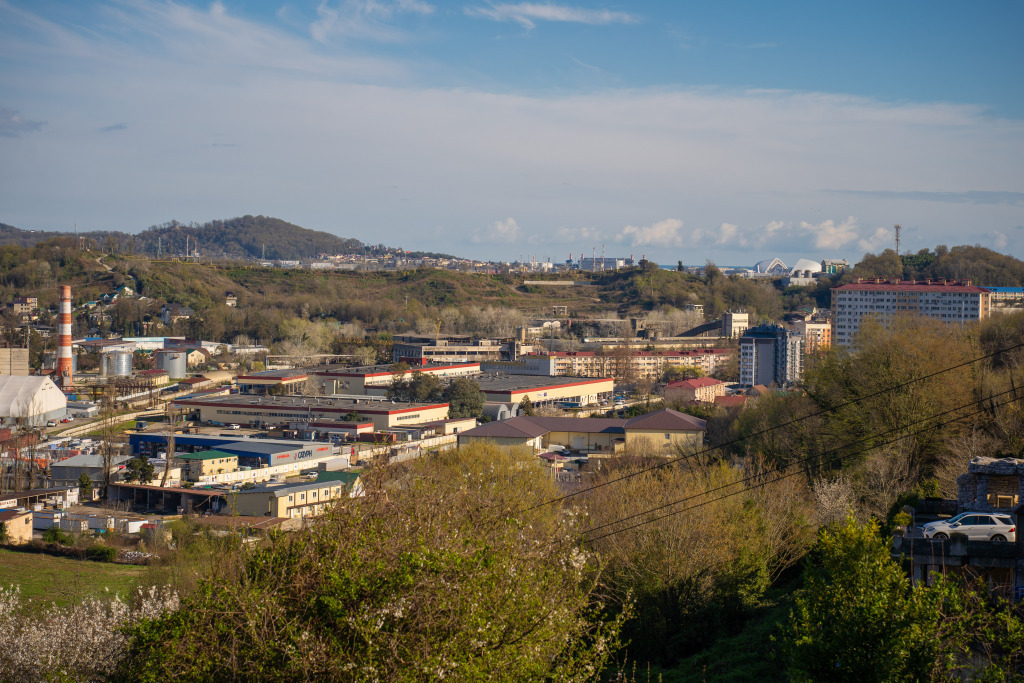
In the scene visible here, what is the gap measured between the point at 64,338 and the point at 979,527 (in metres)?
27.5

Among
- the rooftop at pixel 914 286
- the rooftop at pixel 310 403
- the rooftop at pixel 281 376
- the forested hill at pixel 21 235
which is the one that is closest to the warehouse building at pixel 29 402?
the rooftop at pixel 310 403

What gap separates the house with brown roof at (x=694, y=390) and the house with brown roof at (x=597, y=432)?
6.22 metres

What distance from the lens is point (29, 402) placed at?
21.8 m

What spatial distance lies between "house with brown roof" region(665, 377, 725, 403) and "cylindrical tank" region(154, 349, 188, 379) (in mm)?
17506

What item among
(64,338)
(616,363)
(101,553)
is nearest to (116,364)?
(64,338)

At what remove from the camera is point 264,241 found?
395ft

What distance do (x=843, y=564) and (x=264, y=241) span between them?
Answer: 400 ft

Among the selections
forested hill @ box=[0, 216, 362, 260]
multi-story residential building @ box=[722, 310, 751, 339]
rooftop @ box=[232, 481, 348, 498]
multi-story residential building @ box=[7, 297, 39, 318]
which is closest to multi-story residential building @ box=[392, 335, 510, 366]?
multi-story residential building @ box=[722, 310, 751, 339]

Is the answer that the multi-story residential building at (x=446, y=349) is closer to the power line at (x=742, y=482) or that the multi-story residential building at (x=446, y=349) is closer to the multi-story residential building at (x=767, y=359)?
the multi-story residential building at (x=767, y=359)

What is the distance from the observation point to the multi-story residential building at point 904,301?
30266mm

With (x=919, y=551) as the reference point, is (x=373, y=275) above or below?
above

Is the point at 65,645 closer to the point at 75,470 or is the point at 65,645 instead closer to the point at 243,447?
the point at 75,470

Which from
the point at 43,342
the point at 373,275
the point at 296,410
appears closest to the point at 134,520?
the point at 296,410

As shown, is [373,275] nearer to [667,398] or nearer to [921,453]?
[667,398]
